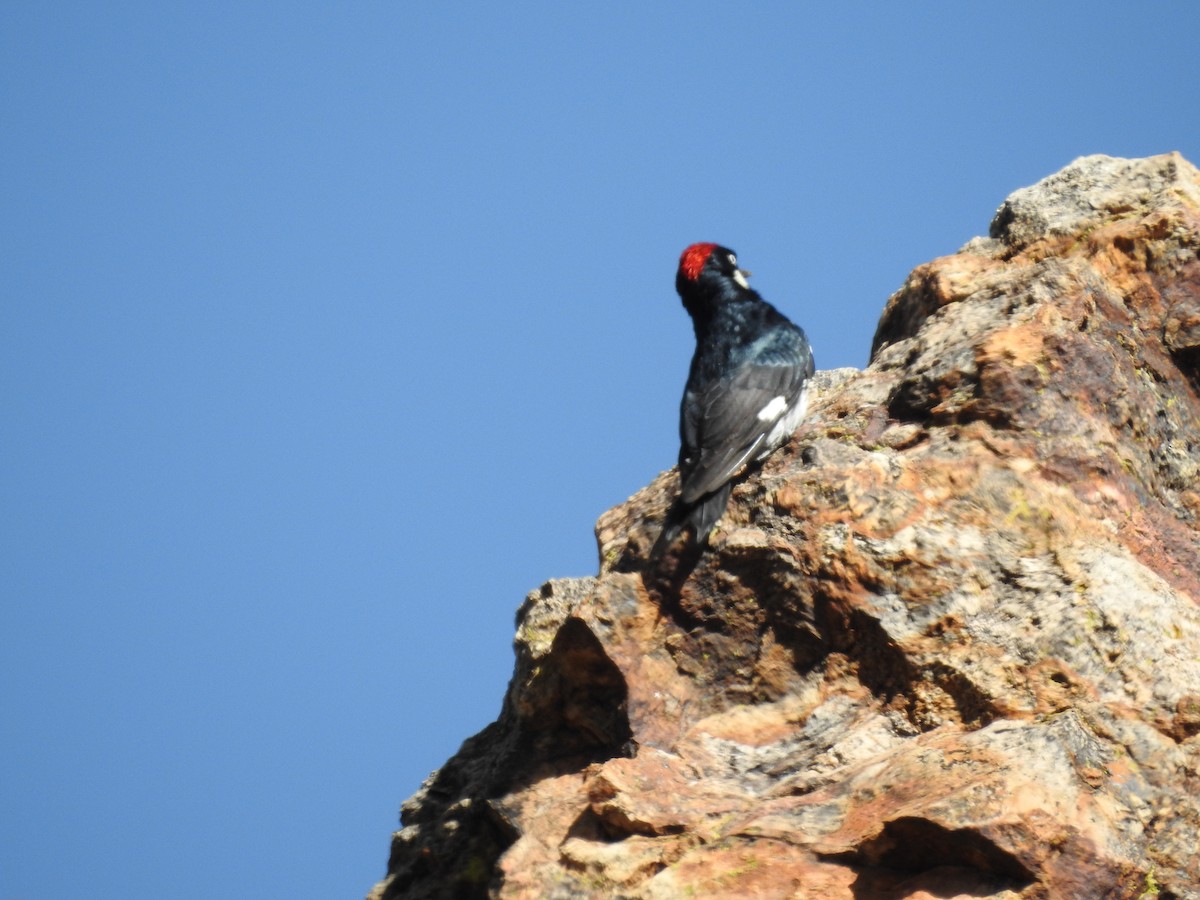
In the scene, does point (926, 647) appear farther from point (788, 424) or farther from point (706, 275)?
point (706, 275)

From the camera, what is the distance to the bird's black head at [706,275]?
850 centimetres

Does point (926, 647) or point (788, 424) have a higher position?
point (788, 424)

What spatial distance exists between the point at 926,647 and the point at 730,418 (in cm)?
198

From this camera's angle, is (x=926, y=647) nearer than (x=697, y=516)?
Yes

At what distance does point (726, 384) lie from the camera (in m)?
7.41

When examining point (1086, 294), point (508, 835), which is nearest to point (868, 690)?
point (508, 835)

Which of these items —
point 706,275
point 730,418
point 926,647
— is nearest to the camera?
point 926,647

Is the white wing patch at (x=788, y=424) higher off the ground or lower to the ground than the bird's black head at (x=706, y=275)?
lower

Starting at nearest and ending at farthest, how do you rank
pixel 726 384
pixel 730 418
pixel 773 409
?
pixel 730 418 < pixel 773 409 < pixel 726 384

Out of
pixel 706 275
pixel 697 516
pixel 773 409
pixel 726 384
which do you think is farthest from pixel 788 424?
pixel 706 275

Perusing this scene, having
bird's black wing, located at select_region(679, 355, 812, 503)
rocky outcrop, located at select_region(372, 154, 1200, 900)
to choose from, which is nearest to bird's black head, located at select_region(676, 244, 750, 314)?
bird's black wing, located at select_region(679, 355, 812, 503)

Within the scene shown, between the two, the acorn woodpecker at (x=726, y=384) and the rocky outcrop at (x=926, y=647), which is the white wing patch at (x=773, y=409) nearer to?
the acorn woodpecker at (x=726, y=384)

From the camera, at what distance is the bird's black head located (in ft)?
27.9

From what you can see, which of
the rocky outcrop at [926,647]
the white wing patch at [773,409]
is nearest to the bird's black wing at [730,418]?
the white wing patch at [773,409]
